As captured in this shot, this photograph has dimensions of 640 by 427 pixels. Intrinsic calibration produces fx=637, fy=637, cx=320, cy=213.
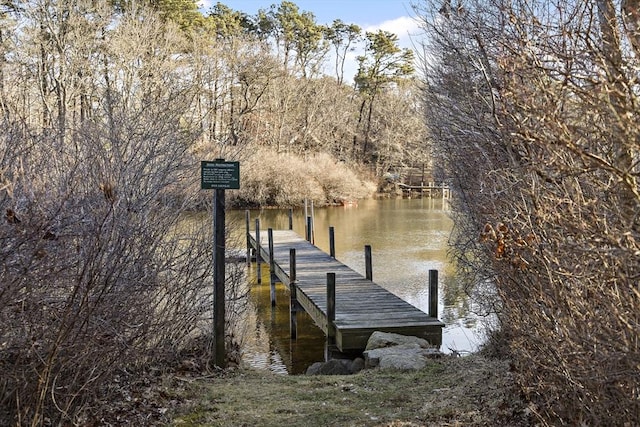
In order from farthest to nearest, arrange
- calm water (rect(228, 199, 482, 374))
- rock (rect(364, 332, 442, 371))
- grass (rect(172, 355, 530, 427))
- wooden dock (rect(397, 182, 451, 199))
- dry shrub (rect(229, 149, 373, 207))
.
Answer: wooden dock (rect(397, 182, 451, 199))
dry shrub (rect(229, 149, 373, 207))
calm water (rect(228, 199, 482, 374))
rock (rect(364, 332, 442, 371))
grass (rect(172, 355, 530, 427))

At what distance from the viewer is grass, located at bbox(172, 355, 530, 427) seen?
492 centimetres

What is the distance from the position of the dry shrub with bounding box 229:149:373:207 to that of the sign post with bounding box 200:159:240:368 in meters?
24.1

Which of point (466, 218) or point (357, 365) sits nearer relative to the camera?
point (357, 365)

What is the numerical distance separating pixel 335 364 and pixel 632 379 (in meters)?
6.09

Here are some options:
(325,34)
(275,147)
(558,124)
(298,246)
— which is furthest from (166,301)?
(325,34)

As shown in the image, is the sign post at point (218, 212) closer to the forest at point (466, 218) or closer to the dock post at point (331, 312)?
the forest at point (466, 218)

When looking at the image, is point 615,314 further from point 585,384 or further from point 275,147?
point 275,147

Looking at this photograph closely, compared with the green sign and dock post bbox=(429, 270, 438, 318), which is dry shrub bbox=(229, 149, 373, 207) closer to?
dock post bbox=(429, 270, 438, 318)

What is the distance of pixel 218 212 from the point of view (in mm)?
6750

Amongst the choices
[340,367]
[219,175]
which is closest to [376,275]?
[340,367]

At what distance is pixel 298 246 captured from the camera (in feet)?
58.4

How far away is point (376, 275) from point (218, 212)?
1003cm

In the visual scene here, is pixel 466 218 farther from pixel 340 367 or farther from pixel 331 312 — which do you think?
pixel 340 367

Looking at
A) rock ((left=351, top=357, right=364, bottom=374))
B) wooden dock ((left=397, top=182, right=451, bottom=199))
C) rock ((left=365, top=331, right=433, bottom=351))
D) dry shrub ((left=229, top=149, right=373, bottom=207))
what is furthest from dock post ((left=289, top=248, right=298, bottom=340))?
wooden dock ((left=397, top=182, right=451, bottom=199))
